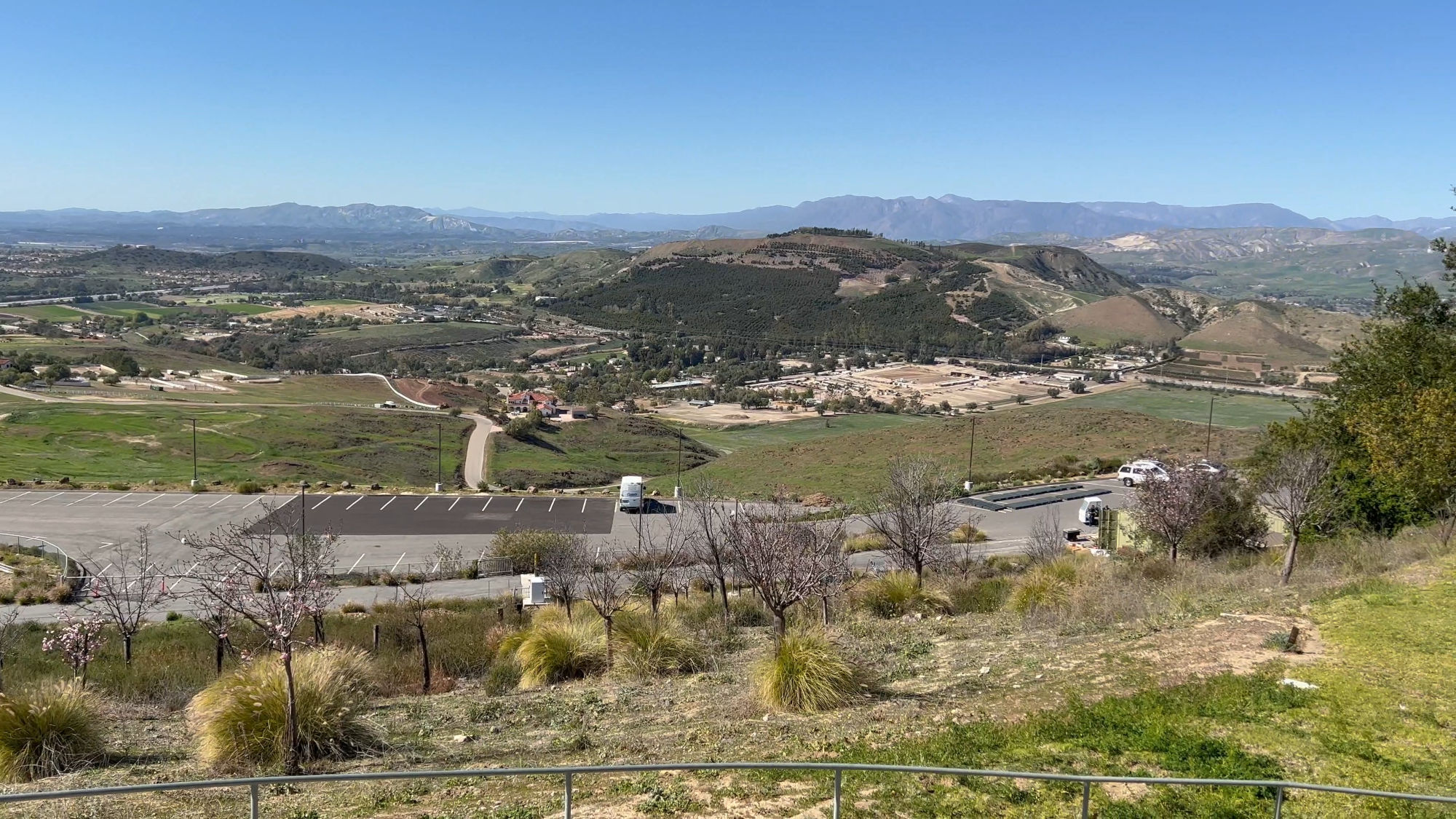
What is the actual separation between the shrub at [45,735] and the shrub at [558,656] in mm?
5652

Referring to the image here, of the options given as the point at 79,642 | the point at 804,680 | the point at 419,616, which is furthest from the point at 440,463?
the point at 804,680

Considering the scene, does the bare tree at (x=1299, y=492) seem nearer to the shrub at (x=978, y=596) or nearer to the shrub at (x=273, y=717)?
the shrub at (x=978, y=596)

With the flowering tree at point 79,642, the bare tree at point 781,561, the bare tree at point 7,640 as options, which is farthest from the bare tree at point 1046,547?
the bare tree at point 7,640

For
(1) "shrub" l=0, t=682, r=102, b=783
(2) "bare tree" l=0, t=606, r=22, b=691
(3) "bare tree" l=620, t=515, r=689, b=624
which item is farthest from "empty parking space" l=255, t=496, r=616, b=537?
(1) "shrub" l=0, t=682, r=102, b=783

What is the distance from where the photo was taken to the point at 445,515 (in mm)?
37562

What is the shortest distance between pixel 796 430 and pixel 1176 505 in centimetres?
6565

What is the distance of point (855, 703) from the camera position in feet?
35.2

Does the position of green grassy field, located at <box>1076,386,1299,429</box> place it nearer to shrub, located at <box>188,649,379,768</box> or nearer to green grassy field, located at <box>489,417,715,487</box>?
green grassy field, located at <box>489,417,715,487</box>

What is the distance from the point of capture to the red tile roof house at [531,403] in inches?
Answer: 3083

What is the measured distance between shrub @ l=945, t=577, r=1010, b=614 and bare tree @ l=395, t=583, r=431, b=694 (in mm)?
9877

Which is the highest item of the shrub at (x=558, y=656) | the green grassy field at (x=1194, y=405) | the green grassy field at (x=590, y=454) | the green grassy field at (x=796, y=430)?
the shrub at (x=558, y=656)

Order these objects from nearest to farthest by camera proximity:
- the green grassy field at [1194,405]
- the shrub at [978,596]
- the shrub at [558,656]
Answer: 1. the shrub at [558,656]
2. the shrub at [978,596]
3. the green grassy field at [1194,405]

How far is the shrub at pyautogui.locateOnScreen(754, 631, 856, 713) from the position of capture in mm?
10617

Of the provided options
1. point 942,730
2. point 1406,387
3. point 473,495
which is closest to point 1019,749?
point 942,730
